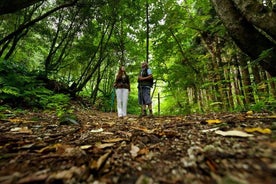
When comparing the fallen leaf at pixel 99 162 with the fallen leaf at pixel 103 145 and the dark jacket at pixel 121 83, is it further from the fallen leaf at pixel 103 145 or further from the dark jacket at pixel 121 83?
the dark jacket at pixel 121 83

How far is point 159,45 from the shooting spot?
9742 mm

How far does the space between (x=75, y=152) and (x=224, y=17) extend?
3345 millimetres

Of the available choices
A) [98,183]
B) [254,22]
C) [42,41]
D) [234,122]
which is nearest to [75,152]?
[98,183]

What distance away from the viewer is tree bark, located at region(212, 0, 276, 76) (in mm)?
3352

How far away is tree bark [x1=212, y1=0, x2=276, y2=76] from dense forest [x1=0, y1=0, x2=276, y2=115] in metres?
0.01

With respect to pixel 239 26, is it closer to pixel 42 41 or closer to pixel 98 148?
pixel 98 148

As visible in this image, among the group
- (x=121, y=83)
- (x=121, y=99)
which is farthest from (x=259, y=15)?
(x=121, y=99)

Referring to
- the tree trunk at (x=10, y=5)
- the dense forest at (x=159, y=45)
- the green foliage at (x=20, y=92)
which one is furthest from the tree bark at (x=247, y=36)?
the green foliage at (x=20, y=92)

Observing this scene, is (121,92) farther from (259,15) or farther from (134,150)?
(134,150)

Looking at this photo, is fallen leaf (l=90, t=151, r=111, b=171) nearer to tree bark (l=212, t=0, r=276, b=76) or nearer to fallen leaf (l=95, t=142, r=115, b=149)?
fallen leaf (l=95, t=142, r=115, b=149)

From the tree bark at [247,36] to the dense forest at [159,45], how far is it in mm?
14

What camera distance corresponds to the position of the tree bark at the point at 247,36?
335 centimetres

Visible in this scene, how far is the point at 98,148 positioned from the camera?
6.74 ft

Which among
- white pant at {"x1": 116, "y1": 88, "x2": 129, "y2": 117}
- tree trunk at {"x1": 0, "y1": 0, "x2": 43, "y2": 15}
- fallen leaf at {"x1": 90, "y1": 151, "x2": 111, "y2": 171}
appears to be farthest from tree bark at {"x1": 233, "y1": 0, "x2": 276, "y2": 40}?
white pant at {"x1": 116, "y1": 88, "x2": 129, "y2": 117}
